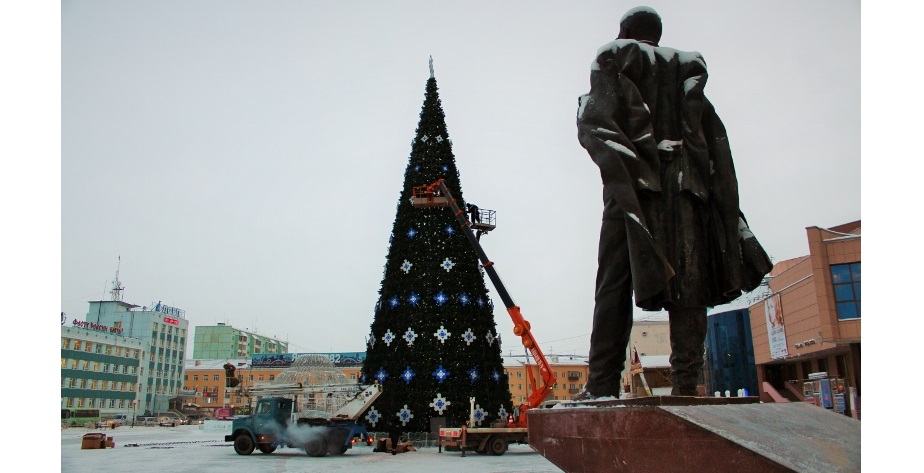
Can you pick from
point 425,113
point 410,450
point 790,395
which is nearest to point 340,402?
point 410,450

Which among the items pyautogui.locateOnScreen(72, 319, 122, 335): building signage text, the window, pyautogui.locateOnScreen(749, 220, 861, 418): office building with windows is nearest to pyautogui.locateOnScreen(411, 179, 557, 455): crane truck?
pyautogui.locateOnScreen(749, 220, 861, 418): office building with windows

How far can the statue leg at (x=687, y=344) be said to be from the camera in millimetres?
3266

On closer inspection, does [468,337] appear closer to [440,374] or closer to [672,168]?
[440,374]

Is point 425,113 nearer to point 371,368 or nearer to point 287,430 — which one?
point 371,368

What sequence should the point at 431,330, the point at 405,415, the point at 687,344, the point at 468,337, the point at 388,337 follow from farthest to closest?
the point at 388,337 < the point at 468,337 < the point at 431,330 < the point at 405,415 < the point at 687,344

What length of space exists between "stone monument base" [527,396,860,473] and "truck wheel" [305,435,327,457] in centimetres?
1123

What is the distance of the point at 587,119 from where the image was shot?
11.4 feet

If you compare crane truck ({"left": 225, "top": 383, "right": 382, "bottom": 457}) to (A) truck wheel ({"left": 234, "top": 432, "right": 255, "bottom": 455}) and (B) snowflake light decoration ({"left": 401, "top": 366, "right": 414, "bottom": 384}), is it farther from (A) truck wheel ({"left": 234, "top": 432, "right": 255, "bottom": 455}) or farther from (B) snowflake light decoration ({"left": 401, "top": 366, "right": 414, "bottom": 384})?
(B) snowflake light decoration ({"left": 401, "top": 366, "right": 414, "bottom": 384})

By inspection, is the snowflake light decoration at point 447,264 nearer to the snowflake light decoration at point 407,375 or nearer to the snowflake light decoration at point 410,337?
the snowflake light decoration at point 410,337

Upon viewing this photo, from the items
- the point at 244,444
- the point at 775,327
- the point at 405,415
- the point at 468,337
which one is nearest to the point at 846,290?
the point at 775,327

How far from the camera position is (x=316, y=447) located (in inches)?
534

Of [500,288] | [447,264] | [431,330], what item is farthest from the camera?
[500,288]

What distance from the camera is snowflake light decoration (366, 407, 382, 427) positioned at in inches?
548

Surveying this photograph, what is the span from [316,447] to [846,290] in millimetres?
15971
